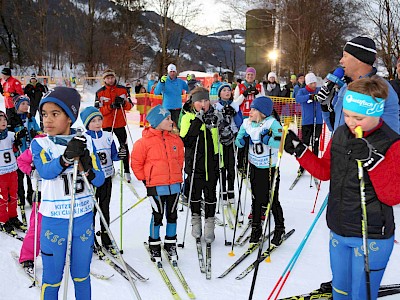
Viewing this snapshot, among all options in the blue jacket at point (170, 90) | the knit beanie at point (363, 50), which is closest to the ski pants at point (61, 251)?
the knit beanie at point (363, 50)

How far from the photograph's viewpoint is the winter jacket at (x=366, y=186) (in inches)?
81.4

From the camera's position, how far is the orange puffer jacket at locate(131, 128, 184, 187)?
3.84 metres

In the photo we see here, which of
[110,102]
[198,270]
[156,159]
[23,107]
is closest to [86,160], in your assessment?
[156,159]

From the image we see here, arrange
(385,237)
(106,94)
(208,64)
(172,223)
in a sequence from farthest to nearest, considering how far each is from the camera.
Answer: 1. (208,64)
2. (106,94)
3. (172,223)
4. (385,237)

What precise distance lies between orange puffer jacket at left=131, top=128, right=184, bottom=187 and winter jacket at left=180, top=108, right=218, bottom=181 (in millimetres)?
483

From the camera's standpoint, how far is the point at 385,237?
2195 mm

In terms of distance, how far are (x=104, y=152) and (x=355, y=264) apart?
300 cm

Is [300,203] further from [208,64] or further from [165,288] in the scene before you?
[208,64]

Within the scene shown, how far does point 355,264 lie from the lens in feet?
7.38

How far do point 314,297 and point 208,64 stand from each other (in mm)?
63125

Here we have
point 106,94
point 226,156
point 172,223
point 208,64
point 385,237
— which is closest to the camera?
point 385,237

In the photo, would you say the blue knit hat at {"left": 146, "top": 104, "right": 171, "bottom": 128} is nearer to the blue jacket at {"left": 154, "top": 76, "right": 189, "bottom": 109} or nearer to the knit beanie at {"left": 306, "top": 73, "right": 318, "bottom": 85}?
the knit beanie at {"left": 306, "top": 73, "right": 318, "bottom": 85}

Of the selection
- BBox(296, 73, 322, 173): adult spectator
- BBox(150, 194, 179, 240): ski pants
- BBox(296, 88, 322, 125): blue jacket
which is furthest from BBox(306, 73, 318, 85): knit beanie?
BBox(150, 194, 179, 240): ski pants

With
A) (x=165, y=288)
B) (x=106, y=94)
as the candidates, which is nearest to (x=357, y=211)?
(x=165, y=288)
